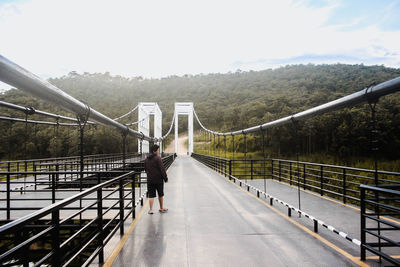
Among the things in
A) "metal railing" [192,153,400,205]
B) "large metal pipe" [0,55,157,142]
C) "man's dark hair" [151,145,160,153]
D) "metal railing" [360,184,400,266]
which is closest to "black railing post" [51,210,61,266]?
"large metal pipe" [0,55,157,142]

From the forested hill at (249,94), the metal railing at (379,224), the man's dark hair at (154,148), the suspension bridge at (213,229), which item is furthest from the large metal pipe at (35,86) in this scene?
the forested hill at (249,94)

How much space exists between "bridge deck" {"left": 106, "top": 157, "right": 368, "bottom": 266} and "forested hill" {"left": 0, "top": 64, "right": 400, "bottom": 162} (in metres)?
14.1

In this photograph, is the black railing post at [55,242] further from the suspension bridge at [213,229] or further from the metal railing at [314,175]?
the metal railing at [314,175]

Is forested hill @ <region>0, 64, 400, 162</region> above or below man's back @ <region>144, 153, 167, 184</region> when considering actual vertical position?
above

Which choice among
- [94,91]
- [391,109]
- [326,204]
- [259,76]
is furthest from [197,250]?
[259,76]

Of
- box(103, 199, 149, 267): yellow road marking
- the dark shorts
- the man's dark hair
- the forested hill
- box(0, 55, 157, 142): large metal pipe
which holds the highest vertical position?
the forested hill

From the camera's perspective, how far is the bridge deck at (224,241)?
310 centimetres

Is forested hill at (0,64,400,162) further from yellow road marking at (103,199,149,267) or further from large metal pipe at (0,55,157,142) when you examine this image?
large metal pipe at (0,55,157,142)

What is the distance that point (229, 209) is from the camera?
572 cm

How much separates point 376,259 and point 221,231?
2053 millimetres

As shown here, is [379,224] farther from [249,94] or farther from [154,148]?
[249,94]

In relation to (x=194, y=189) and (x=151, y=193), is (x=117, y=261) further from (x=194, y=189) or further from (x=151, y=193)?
(x=194, y=189)

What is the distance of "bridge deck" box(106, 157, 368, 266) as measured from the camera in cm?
310

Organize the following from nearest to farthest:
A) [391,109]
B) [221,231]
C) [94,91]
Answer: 1. [221,231]
2. [391,109]
3. [94,91]
